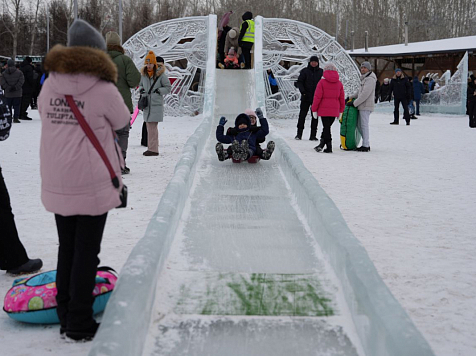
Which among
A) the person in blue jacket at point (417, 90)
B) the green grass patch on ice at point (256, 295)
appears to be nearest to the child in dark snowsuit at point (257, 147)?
the green grass patch on ice at point (256, 295)

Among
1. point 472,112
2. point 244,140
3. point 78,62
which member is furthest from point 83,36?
point 472,112

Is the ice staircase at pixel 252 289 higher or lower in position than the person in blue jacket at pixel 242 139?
lower

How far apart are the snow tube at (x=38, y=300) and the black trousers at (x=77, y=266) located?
202mm

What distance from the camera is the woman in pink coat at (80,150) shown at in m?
2.74

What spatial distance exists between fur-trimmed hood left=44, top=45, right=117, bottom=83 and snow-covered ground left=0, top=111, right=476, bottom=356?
1.33 metres

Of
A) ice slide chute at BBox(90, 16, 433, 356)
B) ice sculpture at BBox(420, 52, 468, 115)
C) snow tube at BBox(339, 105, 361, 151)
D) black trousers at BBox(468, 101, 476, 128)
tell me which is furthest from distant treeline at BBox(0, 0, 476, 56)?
ice slide chute at BBox(90, 16, 433, 356)

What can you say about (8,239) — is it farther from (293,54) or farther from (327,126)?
→ (293,54)

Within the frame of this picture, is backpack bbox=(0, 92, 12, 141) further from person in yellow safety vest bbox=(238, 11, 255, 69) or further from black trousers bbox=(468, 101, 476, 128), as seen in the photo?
black trousers bbox=(468, 101, 476, 128)

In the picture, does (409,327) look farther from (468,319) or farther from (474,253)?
(474,253)

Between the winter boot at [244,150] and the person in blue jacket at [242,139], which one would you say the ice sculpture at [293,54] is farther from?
the winter boot at [244,150]

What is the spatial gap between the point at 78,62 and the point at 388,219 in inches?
147

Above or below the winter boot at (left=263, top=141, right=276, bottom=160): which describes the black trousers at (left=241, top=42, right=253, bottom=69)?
above

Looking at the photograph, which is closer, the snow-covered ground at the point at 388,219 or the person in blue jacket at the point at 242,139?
the snow-covered ground at the point at 388,219

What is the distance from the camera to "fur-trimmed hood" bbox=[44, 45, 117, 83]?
107 inches
